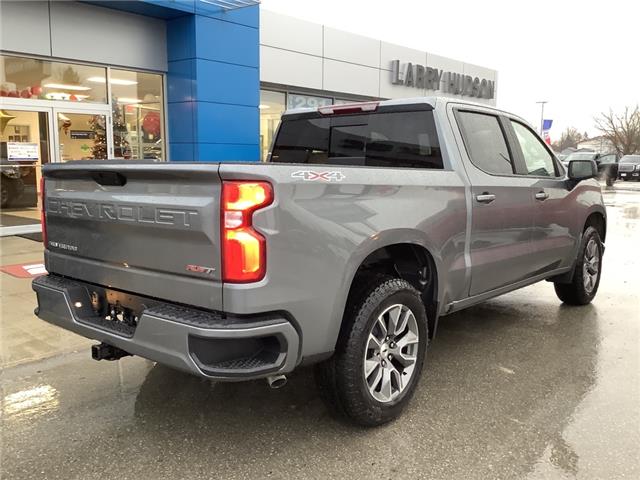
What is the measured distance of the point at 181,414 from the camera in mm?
3445

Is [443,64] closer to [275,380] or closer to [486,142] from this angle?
[486,142]

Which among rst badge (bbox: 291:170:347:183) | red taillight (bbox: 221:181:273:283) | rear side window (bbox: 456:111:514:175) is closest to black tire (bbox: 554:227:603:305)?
rear side window (bbox: 456:111:514:175)

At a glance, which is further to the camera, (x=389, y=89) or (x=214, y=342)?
(x=389, y=89)

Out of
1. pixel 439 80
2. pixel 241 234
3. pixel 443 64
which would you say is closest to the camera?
pixel 241 234

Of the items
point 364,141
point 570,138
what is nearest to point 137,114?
point 364,141

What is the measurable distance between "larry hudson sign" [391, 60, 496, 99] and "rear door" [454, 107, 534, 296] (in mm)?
13856

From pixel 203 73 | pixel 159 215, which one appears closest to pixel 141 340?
pixel 159 215

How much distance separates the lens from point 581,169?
16.6 feet

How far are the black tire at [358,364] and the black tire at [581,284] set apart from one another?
9.98ft

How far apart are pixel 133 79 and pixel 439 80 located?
36.1ft

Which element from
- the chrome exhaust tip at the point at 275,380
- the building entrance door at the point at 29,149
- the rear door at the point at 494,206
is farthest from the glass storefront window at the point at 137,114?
the chrome exhaust tip at the point at 275,380

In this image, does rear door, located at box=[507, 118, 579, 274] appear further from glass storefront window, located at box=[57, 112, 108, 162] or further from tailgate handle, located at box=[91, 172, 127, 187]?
glass storefront window, located at box=[57, 112, 108, 162]

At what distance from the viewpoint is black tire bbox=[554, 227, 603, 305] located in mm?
5574

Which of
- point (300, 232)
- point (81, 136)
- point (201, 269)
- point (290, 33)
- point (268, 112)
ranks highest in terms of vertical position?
point (290, 33)
